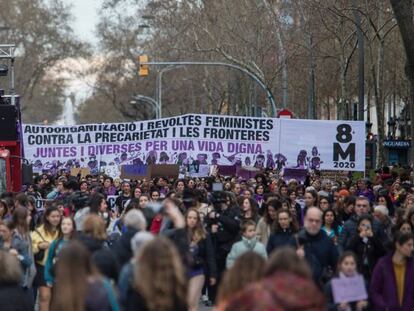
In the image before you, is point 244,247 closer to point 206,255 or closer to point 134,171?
point 206,255

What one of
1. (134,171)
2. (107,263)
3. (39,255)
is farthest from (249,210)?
(134,171)

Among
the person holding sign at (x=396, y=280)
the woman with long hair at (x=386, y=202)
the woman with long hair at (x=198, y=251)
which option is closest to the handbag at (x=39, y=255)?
the woman with long hair at (x=198, y=251)

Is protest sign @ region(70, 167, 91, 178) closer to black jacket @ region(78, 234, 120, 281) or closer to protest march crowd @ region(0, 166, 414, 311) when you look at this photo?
protest march crowd @ region(0, 166, 414, 311)

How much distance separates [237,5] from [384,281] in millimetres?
42023

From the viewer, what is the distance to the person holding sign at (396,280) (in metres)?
12.3

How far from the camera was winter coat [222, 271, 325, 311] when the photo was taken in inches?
305

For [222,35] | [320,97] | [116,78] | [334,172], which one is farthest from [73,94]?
[334,172]

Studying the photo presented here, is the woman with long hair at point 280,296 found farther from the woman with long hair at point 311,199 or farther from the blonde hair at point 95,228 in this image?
the woman with long hair at point 311,199

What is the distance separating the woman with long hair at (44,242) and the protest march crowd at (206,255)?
0.04ft

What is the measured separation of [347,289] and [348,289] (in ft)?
0.04

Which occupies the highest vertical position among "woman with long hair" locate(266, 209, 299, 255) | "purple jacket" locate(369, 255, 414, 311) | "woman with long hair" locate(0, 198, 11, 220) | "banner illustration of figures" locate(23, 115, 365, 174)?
"banner illustration of figures" locate(23, 115, 365, 174)

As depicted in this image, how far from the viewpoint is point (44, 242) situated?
48.2 feet

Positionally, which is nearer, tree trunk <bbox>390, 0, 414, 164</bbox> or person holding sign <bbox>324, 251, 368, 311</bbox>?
person holding sign <bbox>324, 251, 368, 311</bbox>

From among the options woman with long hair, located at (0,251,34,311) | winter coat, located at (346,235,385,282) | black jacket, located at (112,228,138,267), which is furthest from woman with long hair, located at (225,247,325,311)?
winter coat, located at (346,235,385,282)
